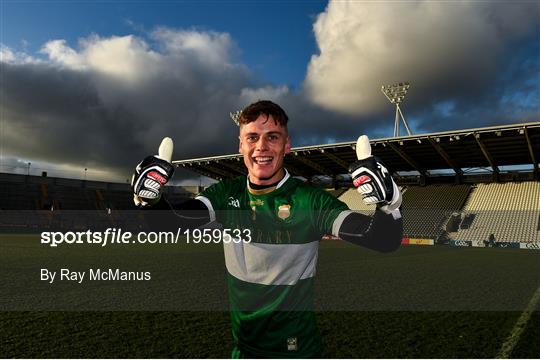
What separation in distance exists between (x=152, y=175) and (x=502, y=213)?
35.7m

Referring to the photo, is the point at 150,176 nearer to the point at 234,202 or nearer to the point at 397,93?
the point at 234,202

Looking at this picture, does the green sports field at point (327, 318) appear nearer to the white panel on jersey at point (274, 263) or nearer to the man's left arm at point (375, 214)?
the white panel on jersey at point (274, 263)

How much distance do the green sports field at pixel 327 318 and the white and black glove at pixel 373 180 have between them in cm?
342

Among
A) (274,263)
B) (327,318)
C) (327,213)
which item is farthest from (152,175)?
(327,318)

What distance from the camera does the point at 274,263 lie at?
2512 mm

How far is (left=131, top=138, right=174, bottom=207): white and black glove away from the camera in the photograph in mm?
2352

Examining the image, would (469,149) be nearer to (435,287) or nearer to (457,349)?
(435,287)

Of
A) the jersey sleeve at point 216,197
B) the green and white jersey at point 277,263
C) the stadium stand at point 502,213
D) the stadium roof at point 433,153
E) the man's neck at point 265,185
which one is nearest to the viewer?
the green and white jersey at point 277,263

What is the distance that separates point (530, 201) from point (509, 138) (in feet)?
23.3

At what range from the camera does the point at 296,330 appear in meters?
2.43

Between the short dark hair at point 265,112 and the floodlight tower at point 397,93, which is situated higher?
the floodlight tower at point 397,93

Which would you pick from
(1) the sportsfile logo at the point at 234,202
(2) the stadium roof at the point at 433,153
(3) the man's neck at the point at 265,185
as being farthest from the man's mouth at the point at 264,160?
(2) the stadium roof at the point at 433,153

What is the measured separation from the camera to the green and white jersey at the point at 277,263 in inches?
95.7

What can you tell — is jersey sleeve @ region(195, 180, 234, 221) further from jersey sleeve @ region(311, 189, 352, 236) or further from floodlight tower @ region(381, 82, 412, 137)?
floodlight tower @ region(381, 82, 412, 137)
